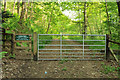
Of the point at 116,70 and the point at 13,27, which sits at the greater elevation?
the point at 13,27

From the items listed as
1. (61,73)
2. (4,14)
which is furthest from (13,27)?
(61,73)

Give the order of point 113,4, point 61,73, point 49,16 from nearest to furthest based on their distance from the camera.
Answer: point 61,73 < point 113,4 < point 49,16

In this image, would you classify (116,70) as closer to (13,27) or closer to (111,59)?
(111,59)

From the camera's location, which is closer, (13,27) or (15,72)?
(15,72)

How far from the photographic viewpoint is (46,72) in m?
5.69

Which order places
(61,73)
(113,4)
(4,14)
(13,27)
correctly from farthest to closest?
(13,27), (113,4), (4,14), (61,73)

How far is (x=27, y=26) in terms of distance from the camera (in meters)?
10.6

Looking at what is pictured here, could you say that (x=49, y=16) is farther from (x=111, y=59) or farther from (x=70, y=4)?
(x=111, y=59)

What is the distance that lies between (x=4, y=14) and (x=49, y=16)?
20.6 feet

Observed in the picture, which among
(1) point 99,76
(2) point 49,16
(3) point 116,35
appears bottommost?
(1) point 99,76

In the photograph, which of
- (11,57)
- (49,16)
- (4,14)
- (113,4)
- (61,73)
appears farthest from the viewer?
(49,16)

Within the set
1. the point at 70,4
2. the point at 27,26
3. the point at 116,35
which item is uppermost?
the point at 70,4

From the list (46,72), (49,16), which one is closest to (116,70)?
(46,72)

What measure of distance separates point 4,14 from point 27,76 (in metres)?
3.89
